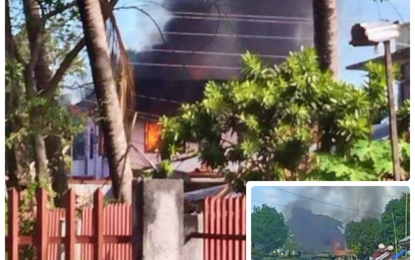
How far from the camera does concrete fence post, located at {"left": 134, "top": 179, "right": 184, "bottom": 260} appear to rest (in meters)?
2.11

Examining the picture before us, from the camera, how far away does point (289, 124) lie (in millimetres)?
2100

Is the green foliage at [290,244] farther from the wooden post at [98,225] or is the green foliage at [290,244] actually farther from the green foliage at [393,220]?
the wooden post at [98,225]

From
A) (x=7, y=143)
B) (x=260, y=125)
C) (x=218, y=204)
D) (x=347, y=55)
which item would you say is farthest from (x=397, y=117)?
(x=7, y=143)

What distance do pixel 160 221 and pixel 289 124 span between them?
402 mm

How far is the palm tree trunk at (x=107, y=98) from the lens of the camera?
2.14 m

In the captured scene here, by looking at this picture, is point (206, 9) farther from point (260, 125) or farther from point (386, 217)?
point (386, 217)

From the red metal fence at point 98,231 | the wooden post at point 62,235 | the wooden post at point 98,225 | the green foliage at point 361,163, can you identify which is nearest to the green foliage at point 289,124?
the green foliage at point 361,163

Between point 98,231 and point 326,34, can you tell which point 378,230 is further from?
point 98,231

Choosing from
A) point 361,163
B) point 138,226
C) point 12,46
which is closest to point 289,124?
point 361,163

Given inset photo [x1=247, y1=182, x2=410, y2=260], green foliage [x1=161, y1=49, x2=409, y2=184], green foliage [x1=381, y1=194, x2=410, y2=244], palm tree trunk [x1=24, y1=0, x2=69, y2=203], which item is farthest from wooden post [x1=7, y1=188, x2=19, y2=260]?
green foliage [x1=381, y1=194, x2=410, y2=244]

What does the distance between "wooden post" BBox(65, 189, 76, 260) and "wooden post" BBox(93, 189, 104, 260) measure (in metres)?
0.06

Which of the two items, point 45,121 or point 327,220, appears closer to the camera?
point 327,220

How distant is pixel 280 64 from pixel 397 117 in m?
0.32

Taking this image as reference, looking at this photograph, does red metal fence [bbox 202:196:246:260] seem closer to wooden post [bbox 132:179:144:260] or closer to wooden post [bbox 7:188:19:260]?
wooden post [bbox 132:179:144:260]
